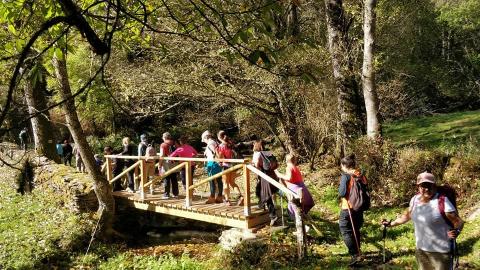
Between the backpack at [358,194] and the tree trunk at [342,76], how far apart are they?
5.60m

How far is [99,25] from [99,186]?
852cm

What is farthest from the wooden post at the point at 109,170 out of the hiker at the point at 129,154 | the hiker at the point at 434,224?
the hiker at the point at 434,224

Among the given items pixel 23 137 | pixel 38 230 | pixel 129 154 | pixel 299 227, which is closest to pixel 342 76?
pixel 299 227

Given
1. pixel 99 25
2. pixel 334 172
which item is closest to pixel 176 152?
pixel 334 172

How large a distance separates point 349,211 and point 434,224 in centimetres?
199

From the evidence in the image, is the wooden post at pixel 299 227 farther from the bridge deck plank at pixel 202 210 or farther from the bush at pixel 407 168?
the bush at pixel 407 168

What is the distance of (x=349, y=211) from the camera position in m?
6.63

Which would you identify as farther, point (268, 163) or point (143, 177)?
point (143, 177)

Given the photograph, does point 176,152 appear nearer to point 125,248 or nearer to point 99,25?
point 125,248

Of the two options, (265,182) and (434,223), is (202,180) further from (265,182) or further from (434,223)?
(434,223)

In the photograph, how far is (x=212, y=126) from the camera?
25562 mm

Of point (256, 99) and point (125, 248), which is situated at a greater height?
point (256, 99)

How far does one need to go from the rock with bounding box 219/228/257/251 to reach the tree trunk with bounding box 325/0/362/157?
15.3 feet

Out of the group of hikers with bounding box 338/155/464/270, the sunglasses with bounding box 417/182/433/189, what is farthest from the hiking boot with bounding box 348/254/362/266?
the sunglasses with bounding box 417/182/433/189
